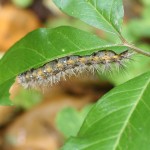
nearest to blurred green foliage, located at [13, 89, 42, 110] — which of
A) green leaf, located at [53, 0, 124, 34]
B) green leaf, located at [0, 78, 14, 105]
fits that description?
green leaf, located at [0, 78, 14, 105]

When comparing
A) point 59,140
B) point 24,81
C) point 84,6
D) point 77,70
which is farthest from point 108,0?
point 59,140

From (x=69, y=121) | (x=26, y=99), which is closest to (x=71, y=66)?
(x=69, y=121)

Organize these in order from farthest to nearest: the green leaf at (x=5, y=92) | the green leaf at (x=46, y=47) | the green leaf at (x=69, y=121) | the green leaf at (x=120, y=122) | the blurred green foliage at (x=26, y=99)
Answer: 1. the blurred green foliage at (x=26, y=99)
2. the green leaf at (x=69, y=121)
3. the green leaf at (x=5, y=92)
4. the green leaf at (x=46, y=47)
5. the green leaf at (x=120, y=122)

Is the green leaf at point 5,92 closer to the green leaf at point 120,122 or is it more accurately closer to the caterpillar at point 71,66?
the caterpillar at point 71,66

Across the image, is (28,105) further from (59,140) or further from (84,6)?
(84,6)

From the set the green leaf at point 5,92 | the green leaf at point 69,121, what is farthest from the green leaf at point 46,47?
the green leaf at point 69,121
